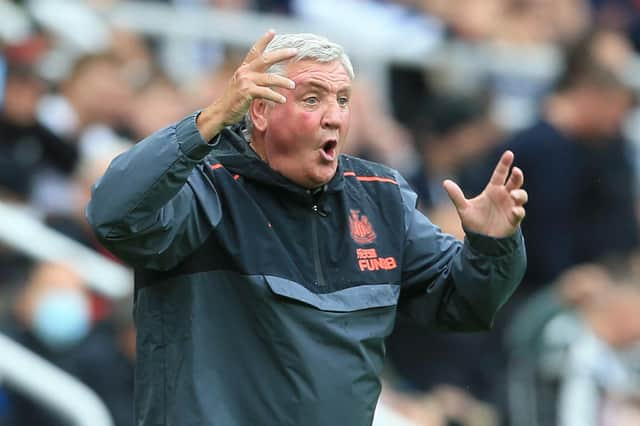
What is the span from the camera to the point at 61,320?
6.88m

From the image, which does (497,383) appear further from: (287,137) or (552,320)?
(287,137)

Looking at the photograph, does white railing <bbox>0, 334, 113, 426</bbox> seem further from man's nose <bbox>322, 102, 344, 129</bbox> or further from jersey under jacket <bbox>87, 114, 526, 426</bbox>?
man's nose <bbox>322, 102, 344, 129</bbox>

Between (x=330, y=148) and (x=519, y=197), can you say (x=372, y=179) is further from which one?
(x=519, y=197)

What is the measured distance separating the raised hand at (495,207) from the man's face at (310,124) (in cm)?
36

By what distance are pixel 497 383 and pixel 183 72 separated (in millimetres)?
3150

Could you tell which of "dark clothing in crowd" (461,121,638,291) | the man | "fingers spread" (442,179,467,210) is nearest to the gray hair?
the man

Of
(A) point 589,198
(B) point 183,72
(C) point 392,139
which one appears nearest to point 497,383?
(A) point 589,198

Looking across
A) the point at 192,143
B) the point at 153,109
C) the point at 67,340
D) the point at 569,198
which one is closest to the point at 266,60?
the point at 192,143

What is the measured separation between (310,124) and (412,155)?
4966mm

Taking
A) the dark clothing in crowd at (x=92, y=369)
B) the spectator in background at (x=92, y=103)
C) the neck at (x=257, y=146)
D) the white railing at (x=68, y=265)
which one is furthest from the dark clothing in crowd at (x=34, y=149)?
the neck at (x=257, y=146)

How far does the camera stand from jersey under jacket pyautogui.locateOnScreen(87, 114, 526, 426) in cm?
404

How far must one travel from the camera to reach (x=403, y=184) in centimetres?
476

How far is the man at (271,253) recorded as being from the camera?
404 cm

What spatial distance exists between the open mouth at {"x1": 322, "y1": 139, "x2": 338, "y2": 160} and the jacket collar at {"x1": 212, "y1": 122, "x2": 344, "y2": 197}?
0.10 metres
